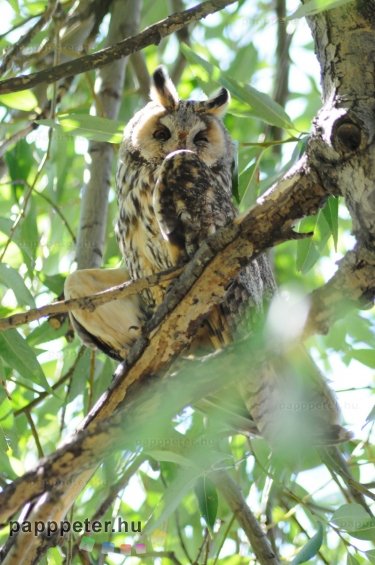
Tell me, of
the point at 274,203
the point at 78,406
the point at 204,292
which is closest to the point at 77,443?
the point at 204,292

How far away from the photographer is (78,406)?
247 cm

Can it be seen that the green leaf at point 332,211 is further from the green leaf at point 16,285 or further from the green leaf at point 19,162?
the green leaf at point 19,162

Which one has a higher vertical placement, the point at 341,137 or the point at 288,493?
the point at 341,137

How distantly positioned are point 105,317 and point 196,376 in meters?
0.87

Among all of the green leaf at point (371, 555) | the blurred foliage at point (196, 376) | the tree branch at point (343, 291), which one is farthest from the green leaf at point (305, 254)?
the tree branch at point (343, 291)

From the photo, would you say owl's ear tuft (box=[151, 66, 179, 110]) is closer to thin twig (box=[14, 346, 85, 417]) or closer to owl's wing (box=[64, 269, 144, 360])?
owl's wing (box=[64, 269, 144, 360])

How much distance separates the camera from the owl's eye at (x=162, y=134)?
2.18m

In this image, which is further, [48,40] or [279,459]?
[48,40]

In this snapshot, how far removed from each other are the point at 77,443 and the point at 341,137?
1.90ft

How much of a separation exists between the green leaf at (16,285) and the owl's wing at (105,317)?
0.18 metres

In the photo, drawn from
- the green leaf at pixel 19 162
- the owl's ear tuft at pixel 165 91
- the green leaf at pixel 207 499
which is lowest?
the green leaf at pixel 207 499

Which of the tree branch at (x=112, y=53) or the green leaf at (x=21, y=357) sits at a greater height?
the tree branch at (x=112, y=53)

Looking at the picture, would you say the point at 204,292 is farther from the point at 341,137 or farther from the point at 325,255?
the point at 325,255

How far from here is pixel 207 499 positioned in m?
1.77
